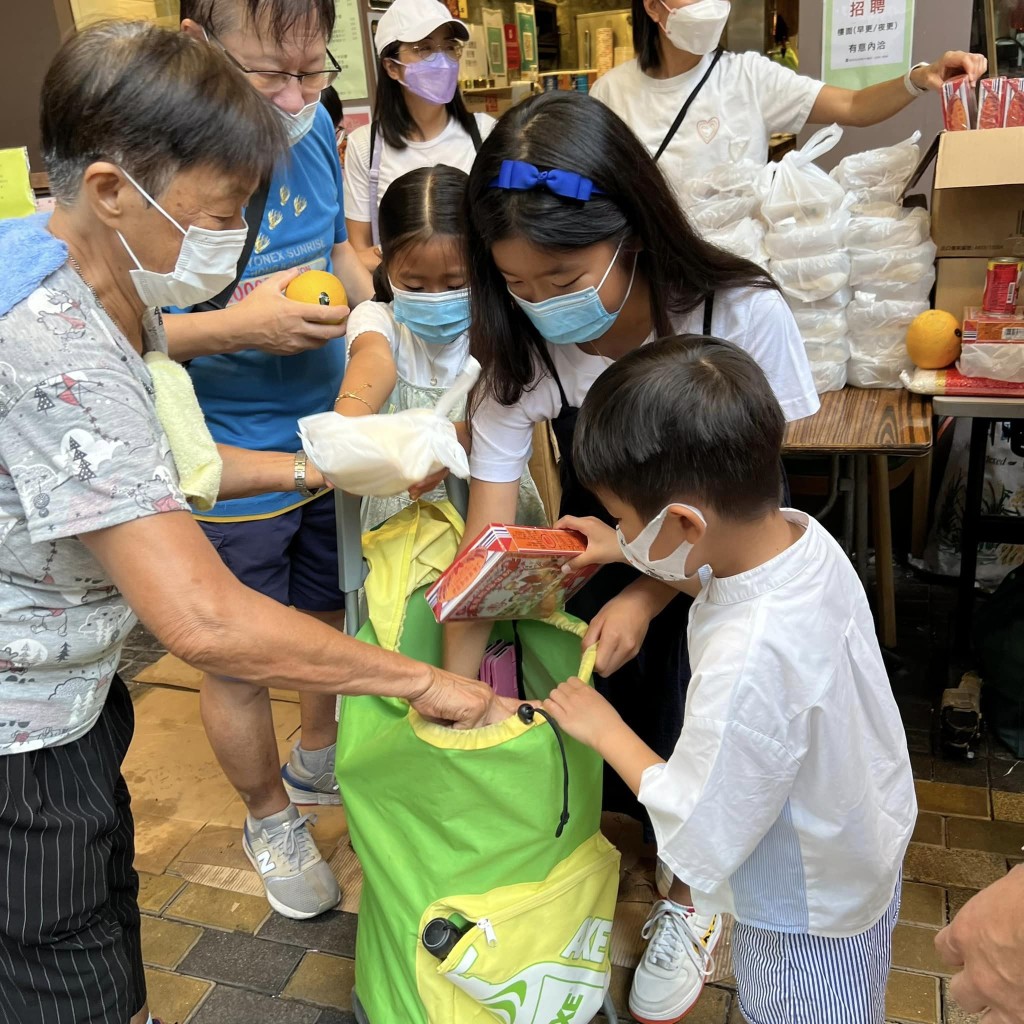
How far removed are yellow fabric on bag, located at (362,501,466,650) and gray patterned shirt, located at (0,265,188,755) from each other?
415 mm

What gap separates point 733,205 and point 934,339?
0.57 metres

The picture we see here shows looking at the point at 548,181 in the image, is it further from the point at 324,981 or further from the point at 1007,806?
the point at 1007,806

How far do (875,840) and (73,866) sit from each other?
0.95 meters

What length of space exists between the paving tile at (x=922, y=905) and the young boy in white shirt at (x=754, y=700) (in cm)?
61

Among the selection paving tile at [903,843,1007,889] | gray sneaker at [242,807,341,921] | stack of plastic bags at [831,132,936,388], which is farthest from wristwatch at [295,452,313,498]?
stack of plastic bags at [831,132,936,388]

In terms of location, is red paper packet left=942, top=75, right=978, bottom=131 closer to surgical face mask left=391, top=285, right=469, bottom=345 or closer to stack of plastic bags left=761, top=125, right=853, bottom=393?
stack of plastic bags left=761, top=125, right=853, bottom=393

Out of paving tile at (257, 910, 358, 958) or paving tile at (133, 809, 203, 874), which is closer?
paving tile at (257, 910, 358, 958)

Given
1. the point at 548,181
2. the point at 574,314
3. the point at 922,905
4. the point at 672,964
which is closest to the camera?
the point at 548,181

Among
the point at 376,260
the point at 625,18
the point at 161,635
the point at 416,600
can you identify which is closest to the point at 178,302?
the point at 161,635

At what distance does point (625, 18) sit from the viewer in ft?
14.3

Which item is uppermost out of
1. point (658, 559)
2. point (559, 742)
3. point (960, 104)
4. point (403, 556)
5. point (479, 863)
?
point (960, 104)

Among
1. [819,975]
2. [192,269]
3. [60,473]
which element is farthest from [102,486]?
[819,975]

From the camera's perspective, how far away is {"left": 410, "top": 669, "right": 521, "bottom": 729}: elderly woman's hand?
1129 mm

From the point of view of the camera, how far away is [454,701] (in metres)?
1.14
